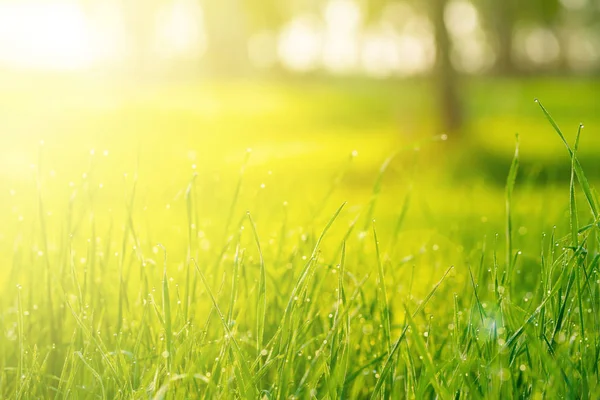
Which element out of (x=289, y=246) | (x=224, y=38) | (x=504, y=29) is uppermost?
(x=224, y=38)

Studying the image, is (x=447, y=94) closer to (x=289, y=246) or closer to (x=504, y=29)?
(x=289, y=246)

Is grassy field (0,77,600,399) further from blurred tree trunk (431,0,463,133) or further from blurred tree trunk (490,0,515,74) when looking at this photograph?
blurred tree trunk (490,0,515,74)

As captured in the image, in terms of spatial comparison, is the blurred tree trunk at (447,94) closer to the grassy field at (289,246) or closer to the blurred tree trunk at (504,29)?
the grassy field at (289,246)

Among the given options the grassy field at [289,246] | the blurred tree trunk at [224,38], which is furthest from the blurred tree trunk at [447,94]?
the blurred tree trunk at [224,38]

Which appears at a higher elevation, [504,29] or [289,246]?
[504,29]

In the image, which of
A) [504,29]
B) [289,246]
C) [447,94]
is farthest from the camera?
[504,29]

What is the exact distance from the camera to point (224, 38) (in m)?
17.9

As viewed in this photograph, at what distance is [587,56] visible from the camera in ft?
205

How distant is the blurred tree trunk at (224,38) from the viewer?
1761cm

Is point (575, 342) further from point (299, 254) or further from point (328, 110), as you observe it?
point (328, 110)

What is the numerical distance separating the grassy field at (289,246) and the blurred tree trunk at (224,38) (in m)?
3.36

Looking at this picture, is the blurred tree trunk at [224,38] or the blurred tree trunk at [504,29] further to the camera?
the blurred tree trunk at [504,29]

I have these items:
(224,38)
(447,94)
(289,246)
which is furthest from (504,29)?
(289,246)

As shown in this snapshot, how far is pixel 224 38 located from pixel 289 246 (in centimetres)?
→ 1564
